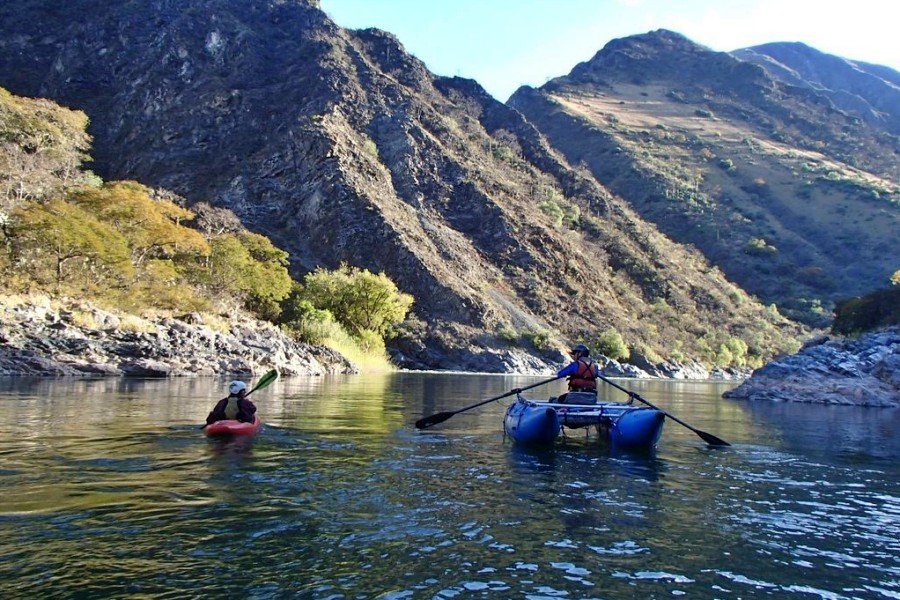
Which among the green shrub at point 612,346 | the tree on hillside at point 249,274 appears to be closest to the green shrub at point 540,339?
the green shrub at point 612,346

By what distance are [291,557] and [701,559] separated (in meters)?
4.33

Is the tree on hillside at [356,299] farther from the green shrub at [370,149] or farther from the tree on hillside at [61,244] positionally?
the green shrub at [370,149]

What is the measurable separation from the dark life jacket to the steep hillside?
94028 millimetres

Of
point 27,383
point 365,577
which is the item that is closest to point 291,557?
point 365,577

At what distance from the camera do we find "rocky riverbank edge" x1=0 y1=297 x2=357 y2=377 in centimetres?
3075

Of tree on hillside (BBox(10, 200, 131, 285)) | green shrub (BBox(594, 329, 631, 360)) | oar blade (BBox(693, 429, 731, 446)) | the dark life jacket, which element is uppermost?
tree on hillside (BBox(10, 200, 131, 285))

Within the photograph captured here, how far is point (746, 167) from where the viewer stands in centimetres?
13338

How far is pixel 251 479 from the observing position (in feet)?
34.2

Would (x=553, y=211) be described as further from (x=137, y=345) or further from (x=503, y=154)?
(x=137, y=345)

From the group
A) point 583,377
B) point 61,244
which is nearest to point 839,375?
point 583,377

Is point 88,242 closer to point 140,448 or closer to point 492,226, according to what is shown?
point 140,448

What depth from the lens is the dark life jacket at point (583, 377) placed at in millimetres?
16250

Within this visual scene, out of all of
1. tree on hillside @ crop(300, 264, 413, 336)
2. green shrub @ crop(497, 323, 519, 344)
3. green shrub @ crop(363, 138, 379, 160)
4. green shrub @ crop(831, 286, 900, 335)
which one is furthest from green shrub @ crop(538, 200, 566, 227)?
green shrub @ crop(831, 286, 900, 335)

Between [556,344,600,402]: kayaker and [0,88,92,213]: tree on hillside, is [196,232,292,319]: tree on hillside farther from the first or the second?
[556,344,600,402]: kayaker
